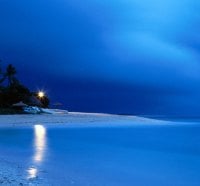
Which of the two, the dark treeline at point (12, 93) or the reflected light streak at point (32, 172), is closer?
the reflected light streak at point (32, 172)

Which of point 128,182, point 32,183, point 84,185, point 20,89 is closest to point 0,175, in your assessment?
point 32,183

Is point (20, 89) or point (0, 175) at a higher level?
point (20, 89)

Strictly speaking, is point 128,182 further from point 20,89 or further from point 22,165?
point 20,89

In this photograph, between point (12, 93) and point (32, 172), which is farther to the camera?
point (12, 93)

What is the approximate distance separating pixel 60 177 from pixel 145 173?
2593mm

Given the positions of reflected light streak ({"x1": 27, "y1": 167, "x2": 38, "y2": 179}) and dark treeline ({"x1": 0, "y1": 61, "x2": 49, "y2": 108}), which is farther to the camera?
dark treeline ({"x1": 0, "y1": 61, "x2": 49, "y2": 108})

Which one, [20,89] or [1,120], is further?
[20,89]

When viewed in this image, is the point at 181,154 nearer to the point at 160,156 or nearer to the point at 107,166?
the point at 160,156

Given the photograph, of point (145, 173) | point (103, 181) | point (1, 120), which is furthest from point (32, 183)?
point (1, 120)

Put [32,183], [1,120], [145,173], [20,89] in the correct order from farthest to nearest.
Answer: [20,89] < [1,120] < [145,173] < [32,183]

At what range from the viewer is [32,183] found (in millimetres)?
7746

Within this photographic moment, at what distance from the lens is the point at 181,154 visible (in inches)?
601

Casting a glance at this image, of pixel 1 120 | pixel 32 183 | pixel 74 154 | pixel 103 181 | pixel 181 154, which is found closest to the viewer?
pixel 32 183

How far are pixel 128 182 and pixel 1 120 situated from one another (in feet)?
87.0
